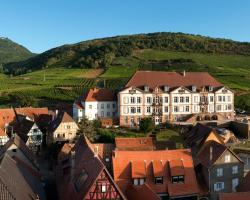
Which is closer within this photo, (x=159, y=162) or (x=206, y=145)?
(x=159, y=162)

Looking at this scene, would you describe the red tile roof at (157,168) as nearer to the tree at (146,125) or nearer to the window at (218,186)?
the window at (218,186)

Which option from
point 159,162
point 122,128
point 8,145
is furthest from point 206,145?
point 122,128

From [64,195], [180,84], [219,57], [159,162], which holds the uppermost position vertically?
[219,57]

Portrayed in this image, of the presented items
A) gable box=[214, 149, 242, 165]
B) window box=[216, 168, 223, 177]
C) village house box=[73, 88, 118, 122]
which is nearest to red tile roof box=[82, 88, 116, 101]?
village house box=[73, 88, 118, 122]

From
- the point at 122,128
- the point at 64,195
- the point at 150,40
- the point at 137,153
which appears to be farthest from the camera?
the point at 150,40

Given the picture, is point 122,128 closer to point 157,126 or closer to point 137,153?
point 157,126

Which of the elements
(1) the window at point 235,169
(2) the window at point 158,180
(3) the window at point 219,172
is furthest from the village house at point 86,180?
(1) the window at point 235,169

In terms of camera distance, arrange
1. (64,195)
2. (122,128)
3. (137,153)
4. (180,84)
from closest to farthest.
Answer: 1. (64,195)
2. (137,153)
3. (122,128)
4. (180,84)

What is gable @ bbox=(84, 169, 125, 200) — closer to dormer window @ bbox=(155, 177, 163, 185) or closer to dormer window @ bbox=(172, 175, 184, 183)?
dormer window @ bbox=(155, 177, 163, 185)
